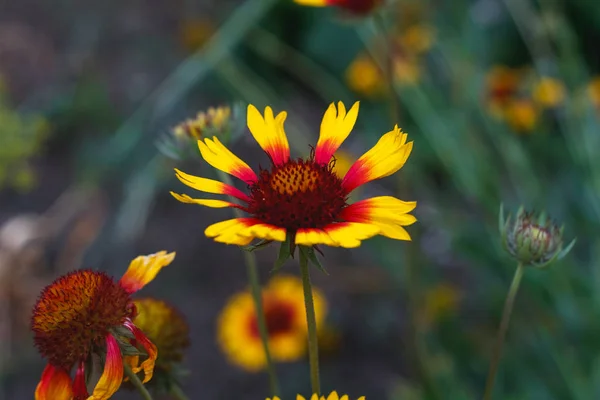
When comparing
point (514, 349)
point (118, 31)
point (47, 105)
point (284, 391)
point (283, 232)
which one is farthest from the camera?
point (118, 31)

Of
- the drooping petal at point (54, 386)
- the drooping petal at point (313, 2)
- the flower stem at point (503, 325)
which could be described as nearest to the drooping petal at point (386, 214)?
the flower stem at point (503, 325)

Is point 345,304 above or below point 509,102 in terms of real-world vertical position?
below

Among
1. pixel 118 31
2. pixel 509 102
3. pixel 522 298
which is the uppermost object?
pixel 118 31

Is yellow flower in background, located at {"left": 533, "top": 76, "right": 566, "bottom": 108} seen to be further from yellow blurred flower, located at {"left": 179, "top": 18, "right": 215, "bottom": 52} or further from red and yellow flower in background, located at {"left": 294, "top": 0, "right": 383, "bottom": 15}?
yellow blurred flower, located at {"left": 179, "top": 18, "right": 215, "bottom": 52}

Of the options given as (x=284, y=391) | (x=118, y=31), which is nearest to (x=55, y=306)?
(x=284, y=391)

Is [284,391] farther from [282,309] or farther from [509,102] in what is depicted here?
[509,102]

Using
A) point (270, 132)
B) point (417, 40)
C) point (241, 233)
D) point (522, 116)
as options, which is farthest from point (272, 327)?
point (241, 233)

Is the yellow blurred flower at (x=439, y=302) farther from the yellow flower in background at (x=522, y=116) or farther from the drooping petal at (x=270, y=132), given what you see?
the drooping petal at (x=270, y=132)
